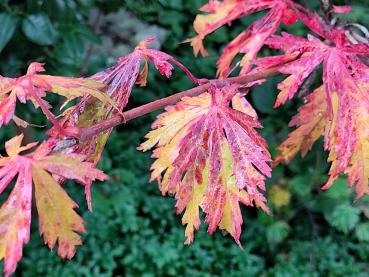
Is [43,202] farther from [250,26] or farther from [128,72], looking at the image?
[250,26]

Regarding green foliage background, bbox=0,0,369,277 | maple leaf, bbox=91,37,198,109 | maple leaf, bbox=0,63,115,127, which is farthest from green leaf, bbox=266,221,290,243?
maple leaf, bbox=0,63,115,127

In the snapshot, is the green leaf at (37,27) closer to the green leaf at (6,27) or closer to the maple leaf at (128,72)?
the green leaf at (6,27)

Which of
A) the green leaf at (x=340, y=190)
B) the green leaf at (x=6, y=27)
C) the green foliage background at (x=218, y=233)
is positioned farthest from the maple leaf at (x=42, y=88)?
the green leaf at (x=340, y=190)

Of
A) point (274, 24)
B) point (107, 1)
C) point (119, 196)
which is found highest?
point (274, 24)

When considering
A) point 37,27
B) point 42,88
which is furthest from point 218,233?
point 42,88

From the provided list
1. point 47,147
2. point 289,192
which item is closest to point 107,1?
point 289,192

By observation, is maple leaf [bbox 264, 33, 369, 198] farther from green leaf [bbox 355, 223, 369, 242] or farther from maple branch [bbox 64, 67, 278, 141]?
green leaf [bbox 355, 223, 369, 242]

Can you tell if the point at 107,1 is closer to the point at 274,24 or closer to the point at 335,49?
the point at 274,24
